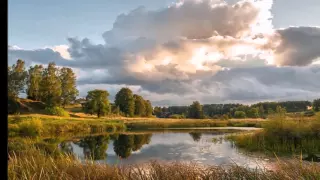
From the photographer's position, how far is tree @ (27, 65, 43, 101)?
53.0 m

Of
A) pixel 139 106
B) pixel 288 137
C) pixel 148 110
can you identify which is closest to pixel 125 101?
pixel 139 106

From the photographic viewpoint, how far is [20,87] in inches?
2052

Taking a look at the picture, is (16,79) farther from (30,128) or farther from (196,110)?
(196,110)

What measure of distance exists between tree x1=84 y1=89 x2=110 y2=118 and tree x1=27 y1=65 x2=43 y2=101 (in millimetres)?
8489

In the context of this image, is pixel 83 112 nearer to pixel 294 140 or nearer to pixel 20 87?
pixel 20 87

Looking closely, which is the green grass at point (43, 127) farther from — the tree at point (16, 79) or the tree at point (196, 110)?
the tree at point (196, 110)

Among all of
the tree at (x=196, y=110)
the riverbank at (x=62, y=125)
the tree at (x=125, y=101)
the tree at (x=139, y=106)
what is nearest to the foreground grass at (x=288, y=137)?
the riverbank at (x=62, y=125)

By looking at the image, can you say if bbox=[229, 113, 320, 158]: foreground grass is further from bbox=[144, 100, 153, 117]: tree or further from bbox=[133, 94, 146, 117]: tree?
bbox=[144, 100, 153, 117]: tree

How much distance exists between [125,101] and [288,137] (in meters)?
51.1

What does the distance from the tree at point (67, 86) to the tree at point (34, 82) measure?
13.1 ft

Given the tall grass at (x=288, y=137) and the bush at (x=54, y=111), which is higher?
the bush at (x=54, y=111)

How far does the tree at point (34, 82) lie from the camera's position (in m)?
53.0

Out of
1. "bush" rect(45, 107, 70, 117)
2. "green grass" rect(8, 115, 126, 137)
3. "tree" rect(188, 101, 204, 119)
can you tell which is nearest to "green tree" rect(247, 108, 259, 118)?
"tree" rect(188, 101, 204, 119)
